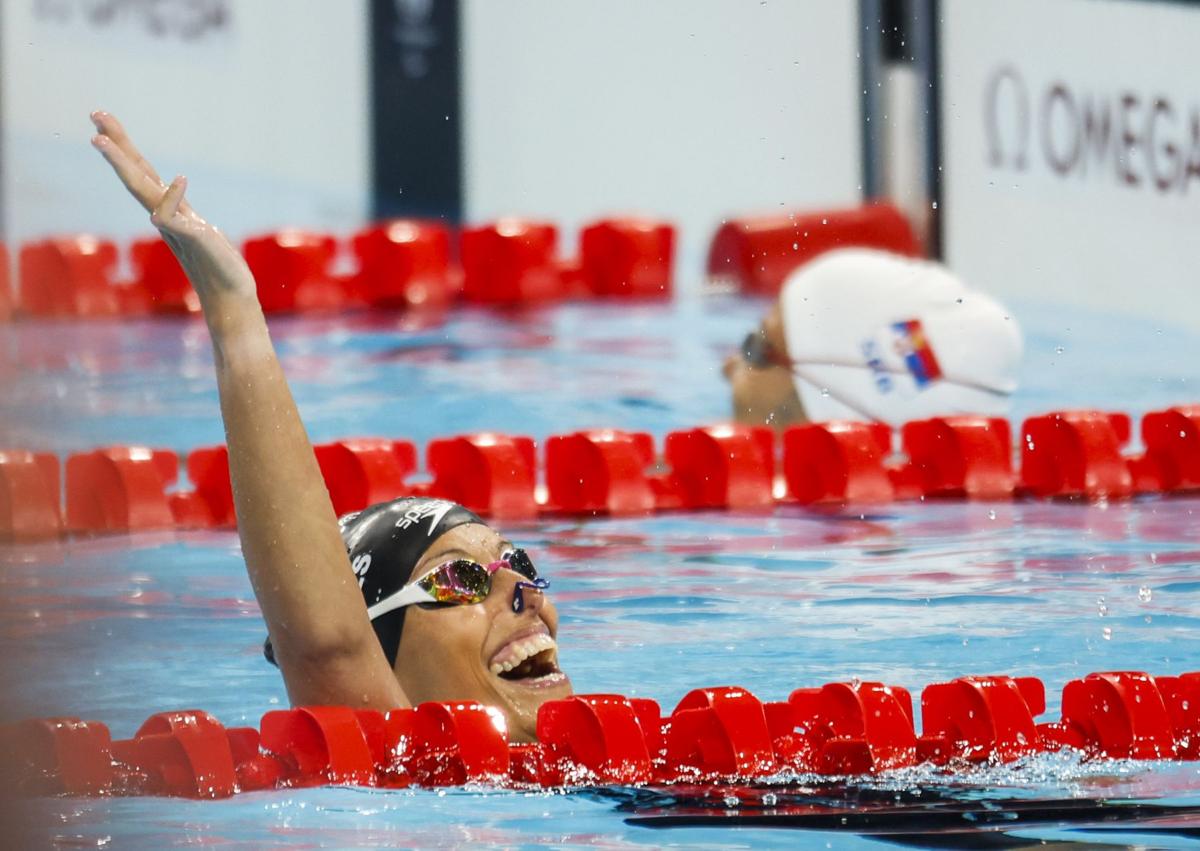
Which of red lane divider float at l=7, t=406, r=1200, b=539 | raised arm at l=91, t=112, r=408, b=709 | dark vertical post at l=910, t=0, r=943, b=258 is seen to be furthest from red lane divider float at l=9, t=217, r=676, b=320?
raised arm at l=91, t=112, r=408, b=709

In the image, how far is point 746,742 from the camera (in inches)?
111

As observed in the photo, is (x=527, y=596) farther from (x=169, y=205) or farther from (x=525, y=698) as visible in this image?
(x=169, y=205)

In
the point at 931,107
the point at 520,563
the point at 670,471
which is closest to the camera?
the point at 520,563

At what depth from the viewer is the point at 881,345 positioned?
4.89 metres

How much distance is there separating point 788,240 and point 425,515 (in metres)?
5.47

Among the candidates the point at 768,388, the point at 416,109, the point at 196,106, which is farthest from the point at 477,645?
the point at 416,109

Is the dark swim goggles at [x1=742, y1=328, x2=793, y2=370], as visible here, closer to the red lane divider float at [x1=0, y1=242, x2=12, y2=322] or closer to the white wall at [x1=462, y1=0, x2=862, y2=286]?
the red lane divider float at [x1=0, y1=242, x2=12, y2=322]

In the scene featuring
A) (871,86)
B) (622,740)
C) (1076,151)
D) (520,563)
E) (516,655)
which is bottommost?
(622,740)

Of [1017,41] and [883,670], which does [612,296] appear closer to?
[1017,41]

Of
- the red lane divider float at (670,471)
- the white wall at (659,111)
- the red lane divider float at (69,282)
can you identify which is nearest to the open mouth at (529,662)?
the red lane divider float at (670,471)

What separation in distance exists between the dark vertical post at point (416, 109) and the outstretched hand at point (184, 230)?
599cm

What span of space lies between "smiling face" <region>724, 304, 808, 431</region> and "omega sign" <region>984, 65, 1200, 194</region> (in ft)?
8.55

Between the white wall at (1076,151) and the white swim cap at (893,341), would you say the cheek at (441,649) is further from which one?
the white wall at (1076,151)

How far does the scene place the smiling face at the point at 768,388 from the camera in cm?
493
